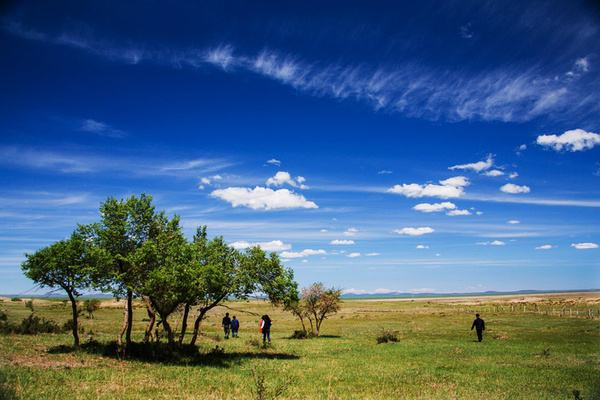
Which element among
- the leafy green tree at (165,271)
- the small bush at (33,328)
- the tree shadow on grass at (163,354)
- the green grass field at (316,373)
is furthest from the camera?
the small bush at (33,328)

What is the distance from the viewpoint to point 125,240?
27.1m

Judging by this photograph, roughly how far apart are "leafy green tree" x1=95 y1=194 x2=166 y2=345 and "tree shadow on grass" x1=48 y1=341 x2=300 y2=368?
1055 mm

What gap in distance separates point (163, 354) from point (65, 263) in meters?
8.66

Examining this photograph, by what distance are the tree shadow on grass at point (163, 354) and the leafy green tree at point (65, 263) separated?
3.95 metres

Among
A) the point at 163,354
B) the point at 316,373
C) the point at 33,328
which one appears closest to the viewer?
the point at 316,373

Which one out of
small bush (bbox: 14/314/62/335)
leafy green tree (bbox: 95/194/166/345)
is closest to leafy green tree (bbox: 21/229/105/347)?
leafy green tree (bbox: 95/194/166/345)

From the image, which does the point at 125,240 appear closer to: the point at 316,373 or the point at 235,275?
the point at 235,275

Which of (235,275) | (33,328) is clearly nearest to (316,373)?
(235,275)

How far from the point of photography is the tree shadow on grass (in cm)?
2559

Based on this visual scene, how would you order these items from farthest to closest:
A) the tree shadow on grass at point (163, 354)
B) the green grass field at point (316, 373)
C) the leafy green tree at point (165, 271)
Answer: the tree shadow on grass at point (163, 354) < the leafy green tree at point (165, 271) < the green grass field at point (316, 373)

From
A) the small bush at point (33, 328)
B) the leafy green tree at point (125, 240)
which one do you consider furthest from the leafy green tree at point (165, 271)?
the small bush at point (33, 328)

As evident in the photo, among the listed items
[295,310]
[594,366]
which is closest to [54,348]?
[295,310]

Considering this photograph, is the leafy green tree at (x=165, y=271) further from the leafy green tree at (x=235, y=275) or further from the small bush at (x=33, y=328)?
the small bush at (x=33, y=328)

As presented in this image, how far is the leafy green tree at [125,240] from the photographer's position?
1013 inches
